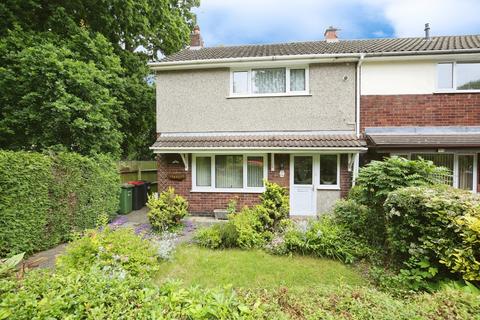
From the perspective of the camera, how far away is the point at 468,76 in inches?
351

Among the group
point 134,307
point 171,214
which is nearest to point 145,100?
point 171,214

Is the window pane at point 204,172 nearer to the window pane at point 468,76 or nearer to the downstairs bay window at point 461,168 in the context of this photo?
the downstairs bay window at point 461,168

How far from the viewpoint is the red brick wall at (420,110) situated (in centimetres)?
877

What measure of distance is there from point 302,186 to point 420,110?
532 cm

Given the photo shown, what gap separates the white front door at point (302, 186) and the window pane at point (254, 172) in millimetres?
1285

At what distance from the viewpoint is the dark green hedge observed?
5.34 meters

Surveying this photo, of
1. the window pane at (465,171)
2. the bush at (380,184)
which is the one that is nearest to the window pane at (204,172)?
the bush at (380,184)

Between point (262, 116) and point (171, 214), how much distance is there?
517cm

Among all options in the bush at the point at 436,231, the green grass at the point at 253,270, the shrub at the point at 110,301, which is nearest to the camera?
the shrub at the point at 110,301

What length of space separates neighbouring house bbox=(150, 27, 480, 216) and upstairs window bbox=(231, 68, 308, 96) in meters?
0.04

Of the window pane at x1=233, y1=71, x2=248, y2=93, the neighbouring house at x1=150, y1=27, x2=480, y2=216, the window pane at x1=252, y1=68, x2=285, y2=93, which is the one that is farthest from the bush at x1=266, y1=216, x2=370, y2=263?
the window pane at x1=233, y1=71, x2=248, y2=93

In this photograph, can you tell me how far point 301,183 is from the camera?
941cm

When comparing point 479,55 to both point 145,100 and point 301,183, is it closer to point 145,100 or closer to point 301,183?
point 301,183

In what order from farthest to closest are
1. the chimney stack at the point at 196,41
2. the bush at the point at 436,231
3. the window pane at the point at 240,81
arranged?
the chimney stack at the point at 196,41, the window pane at the point at 240,81, the bush at the point at 436,231
